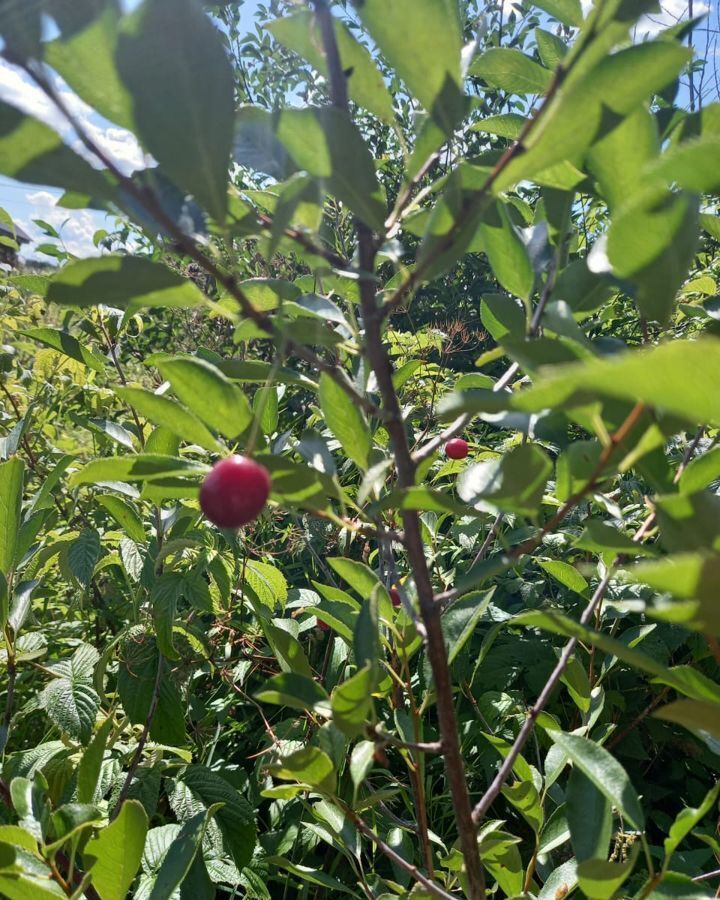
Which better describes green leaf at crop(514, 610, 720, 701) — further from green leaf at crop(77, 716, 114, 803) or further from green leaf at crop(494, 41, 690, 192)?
green leaf at crop(77, 716, 114, 803)

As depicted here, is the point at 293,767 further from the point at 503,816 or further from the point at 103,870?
the point at 503,816

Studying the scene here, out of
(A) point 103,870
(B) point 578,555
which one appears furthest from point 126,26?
(B) point 578,555

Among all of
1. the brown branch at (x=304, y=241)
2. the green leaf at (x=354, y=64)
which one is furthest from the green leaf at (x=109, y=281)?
the green leaf at (x=354, y=64)

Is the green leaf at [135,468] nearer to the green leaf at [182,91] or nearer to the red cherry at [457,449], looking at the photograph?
the green leaf at [182,91]

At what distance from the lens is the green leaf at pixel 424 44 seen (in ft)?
1.39

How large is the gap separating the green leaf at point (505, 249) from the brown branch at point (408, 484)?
0.10m

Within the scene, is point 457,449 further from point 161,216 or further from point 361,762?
point 161,216

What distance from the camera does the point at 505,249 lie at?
597mm

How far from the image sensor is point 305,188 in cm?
44

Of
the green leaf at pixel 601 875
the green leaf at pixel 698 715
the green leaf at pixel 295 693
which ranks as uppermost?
the green leaf at pixel 698 715

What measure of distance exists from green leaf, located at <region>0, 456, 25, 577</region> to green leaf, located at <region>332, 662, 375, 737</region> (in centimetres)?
57

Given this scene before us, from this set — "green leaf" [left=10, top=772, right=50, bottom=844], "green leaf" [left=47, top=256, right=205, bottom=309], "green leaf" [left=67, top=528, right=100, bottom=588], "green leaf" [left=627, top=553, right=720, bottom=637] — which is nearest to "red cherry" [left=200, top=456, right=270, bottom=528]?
"green leaf" [left=47, top=256, right=205, bottom=309]

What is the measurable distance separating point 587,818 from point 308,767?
0.25m

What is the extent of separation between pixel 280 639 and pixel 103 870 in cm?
25
